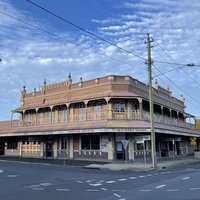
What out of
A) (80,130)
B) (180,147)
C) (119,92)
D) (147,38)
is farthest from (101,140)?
(180,147)

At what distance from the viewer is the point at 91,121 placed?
1454 inches

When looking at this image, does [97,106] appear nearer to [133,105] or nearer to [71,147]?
[133,105]

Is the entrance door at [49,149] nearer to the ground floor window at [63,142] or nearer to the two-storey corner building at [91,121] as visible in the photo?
the two-storey corner building at [91,121]

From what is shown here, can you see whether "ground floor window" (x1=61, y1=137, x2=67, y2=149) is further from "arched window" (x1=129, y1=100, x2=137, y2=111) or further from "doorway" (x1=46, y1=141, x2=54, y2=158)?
"arched window" (x1=129, y1=100, x2=137, y2=111)

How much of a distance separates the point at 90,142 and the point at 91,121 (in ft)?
8.10

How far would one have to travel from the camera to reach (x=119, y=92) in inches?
1421

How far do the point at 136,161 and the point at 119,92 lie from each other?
714cm

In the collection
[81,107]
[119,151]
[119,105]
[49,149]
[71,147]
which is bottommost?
[119,151]

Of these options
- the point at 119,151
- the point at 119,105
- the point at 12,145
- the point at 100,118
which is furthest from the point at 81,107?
the point at 12,145

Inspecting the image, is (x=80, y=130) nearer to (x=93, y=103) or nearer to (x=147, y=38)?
(x=93, y=103)

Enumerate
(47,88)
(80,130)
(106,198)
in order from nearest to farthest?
(106,198) → (80,130) → (47,88)

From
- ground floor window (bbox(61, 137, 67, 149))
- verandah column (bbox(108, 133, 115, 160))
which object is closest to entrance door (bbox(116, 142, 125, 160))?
verandah column (bbox(108, 133, 115, 160))

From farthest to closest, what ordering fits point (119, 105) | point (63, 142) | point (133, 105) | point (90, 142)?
point (63, 142) → point (90, 142) → point (133, 105) → point (119, 105)

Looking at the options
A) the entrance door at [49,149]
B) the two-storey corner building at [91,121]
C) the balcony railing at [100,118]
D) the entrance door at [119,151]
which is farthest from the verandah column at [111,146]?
the entrance door at [49,149]
